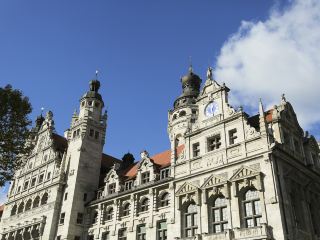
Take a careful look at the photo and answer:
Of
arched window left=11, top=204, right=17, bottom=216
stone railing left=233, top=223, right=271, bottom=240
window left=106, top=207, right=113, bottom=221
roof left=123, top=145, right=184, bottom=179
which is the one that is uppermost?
roof left=123, top=145, right=184, bottom=179

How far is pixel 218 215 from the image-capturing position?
33.5 m

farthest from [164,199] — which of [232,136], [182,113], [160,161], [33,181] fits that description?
[182,113]

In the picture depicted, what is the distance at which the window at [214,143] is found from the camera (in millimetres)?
36906

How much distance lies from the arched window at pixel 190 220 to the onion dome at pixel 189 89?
102 feet

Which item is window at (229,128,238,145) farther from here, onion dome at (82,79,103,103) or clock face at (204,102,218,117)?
onion dome at (82,79,103,103)

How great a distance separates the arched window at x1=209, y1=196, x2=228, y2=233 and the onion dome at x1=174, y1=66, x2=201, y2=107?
3272cm

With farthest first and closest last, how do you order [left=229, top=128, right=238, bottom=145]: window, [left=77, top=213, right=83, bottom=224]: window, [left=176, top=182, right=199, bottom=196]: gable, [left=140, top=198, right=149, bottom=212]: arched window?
[left=77, top=213, right=83, bottom=224]: window
[left=140, top=198, right=149, bottom=212]: arched window
[left=176, top=182, right=199, bottom=196]: gable
[left=229, top=128, right=238, bottom=145]: window

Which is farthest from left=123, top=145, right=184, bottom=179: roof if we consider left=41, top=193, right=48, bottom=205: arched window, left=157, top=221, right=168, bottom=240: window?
left=41, top=193, right=48, bottom=205: arched window

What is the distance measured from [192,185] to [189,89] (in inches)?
1330

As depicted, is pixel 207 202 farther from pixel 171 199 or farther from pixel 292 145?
pixel 292 145

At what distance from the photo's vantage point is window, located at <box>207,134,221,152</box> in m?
36.9

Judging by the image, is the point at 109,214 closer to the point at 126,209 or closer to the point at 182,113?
the point at 126,209

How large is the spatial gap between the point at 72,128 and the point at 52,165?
6.10 meters

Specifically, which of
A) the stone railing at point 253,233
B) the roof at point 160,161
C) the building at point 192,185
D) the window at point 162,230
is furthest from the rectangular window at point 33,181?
the stone railing at point 253,233
